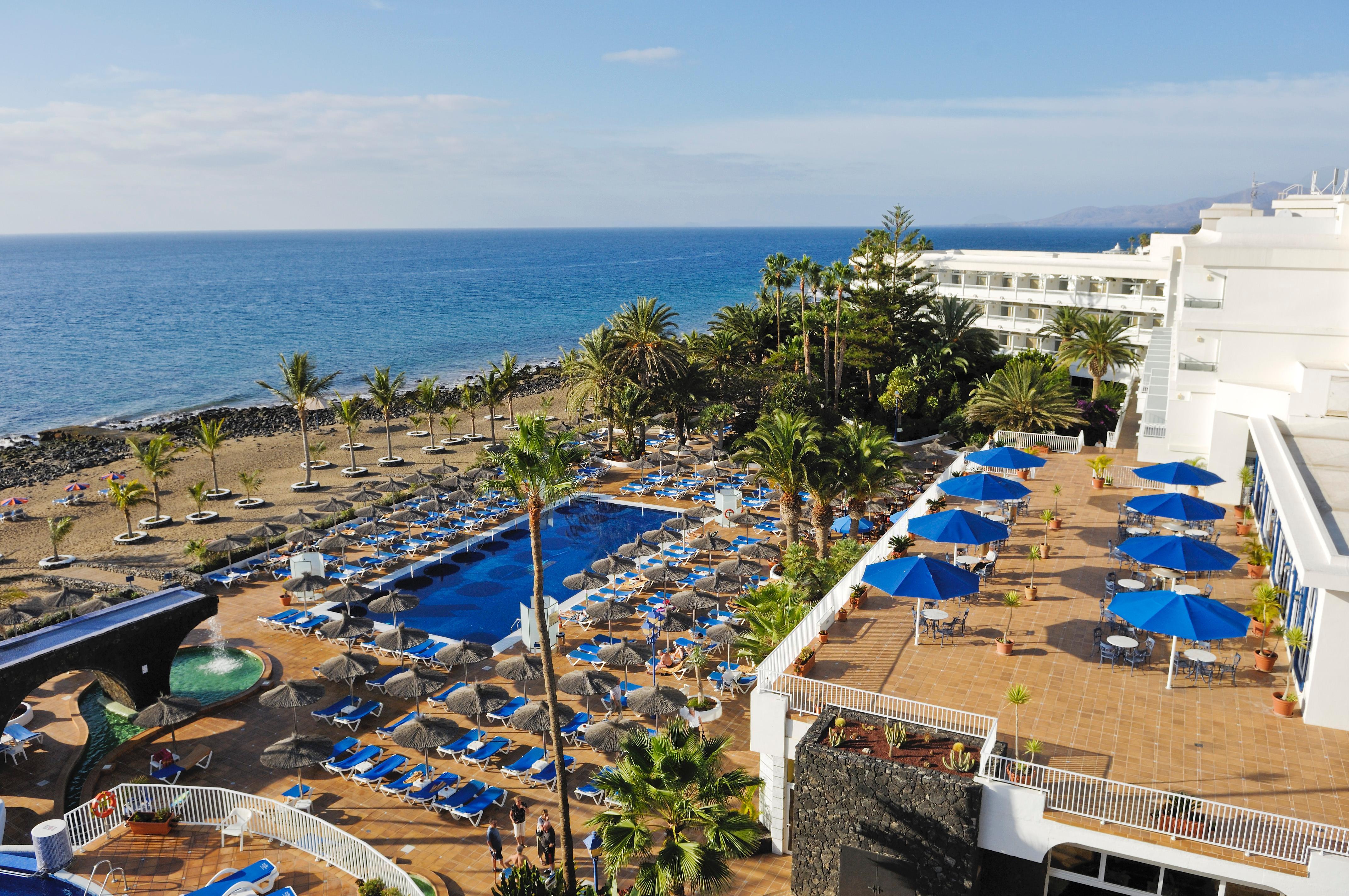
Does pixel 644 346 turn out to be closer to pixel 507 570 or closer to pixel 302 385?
pixel 507 570

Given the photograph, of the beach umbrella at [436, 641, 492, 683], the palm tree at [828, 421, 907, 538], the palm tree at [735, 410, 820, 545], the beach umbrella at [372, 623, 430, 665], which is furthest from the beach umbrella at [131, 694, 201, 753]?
the palm tree at [828, 421, 907, 538]

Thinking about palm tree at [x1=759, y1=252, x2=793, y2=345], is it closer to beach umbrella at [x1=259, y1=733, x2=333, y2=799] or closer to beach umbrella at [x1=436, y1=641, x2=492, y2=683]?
beach umbrella at [x1=436, y1=641, x2=492, y2=683]

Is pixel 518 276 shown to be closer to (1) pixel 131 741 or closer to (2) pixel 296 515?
(2) pixel 296 515

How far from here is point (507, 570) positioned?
2997cm

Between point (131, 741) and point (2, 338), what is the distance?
4229 inches

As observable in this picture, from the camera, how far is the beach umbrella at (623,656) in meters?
19.7

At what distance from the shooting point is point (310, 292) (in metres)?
154

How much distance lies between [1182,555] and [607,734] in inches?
444

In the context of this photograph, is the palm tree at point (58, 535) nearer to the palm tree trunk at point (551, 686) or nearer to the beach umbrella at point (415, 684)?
the beach umbrella at point (415, 684)

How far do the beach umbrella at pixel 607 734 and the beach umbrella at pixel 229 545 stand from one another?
56.1 ft

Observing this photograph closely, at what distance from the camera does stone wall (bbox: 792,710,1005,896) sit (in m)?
11.6

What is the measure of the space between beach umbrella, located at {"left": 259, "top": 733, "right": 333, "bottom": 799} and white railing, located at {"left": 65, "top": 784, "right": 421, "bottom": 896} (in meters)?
1.04

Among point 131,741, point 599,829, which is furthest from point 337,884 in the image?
point 131,741

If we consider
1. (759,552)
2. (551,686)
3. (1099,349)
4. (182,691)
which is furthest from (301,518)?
(1099,349)
